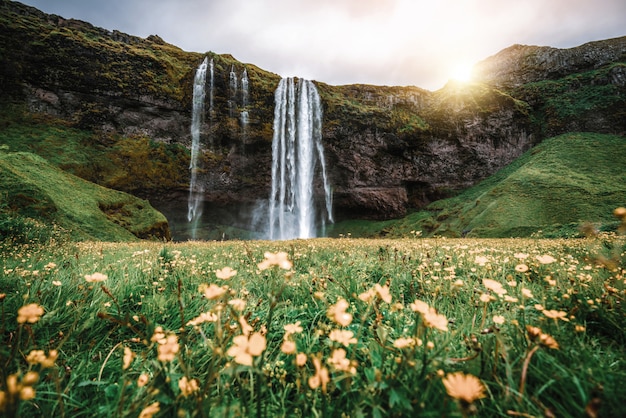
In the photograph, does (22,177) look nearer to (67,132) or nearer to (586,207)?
(67,132)

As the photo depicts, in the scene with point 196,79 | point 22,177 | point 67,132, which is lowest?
point 22,177

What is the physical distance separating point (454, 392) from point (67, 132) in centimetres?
3869

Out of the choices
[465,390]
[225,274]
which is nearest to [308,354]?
[225,274]

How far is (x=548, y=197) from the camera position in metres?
24.9

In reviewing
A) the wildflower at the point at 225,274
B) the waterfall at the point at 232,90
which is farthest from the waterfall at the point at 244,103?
the wildflower at the point at 225,274

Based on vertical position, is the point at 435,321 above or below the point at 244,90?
below

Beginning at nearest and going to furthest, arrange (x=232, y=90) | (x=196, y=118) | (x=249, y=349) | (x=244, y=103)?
(x=249, y=349) → (x=196, y=118) → (x=232, y=90) → (x=244, y=103)

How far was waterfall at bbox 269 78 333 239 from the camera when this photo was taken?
36.4m

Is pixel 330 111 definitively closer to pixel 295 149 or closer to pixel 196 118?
pixel 295 149

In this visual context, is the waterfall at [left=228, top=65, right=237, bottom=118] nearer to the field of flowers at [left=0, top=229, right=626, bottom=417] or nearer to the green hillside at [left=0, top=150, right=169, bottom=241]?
the green hillside at [left=0, top=150, right=169, bottom=241]

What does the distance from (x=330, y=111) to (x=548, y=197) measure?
26.6 meters

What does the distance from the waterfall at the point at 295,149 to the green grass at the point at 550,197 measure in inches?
561

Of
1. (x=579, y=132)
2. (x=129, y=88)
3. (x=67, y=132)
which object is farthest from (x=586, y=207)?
(x=67, y=132)

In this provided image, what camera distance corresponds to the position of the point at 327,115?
38156 mm
